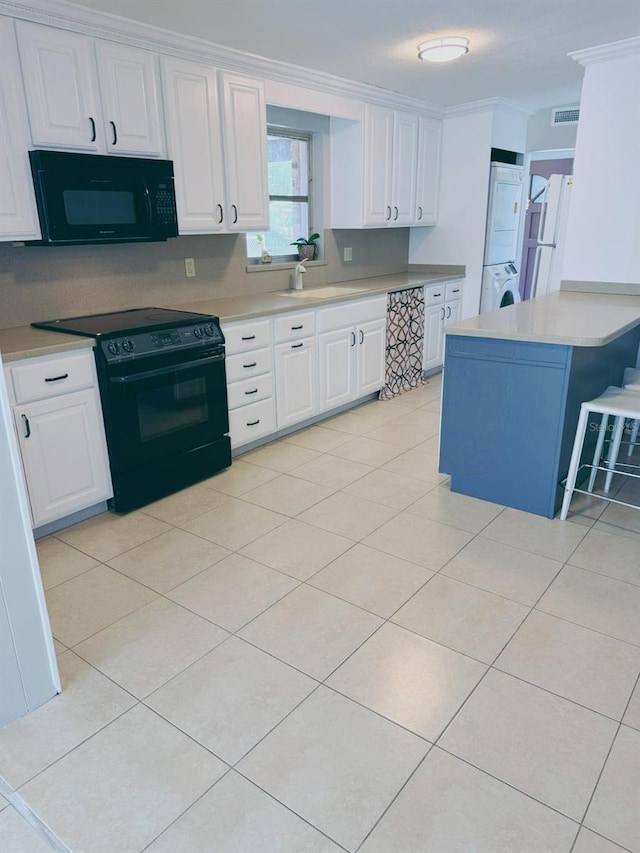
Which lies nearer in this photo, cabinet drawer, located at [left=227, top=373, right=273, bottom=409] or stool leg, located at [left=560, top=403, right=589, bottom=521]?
stool leg, located at [left=560, top=403, right=589, bottom=521]

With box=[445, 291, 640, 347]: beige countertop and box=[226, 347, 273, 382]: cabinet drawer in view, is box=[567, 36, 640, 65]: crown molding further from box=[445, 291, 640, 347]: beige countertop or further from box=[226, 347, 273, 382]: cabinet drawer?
box=[226, 347, 273, 382]: cabinet drawer

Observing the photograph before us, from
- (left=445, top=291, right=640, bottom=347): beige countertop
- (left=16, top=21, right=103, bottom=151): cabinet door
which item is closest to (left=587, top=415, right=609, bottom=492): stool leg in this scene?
(left=445, top=291, right=640, bottom=347): beige countertop

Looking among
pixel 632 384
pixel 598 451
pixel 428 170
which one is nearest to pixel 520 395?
pixel 598 451

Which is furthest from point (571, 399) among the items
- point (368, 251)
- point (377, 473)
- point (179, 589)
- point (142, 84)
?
point (368, 251)

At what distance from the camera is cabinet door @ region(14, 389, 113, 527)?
257 cm

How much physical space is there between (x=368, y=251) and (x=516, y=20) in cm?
240

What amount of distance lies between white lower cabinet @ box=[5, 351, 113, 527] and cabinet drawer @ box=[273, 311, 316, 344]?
129 cm

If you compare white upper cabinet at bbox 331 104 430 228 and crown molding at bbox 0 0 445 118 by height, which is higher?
crown molding at bbox 0 0 445 118

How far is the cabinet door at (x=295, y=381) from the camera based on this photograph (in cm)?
380

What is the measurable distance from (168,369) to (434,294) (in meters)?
2.98

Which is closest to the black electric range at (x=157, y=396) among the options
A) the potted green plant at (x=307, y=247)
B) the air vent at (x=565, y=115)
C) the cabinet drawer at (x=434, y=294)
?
the potted green plant at (x=307, y=247)

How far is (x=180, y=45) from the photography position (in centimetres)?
316

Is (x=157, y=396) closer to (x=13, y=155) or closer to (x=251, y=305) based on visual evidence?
(x=251, y=305)

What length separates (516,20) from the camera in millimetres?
3107
